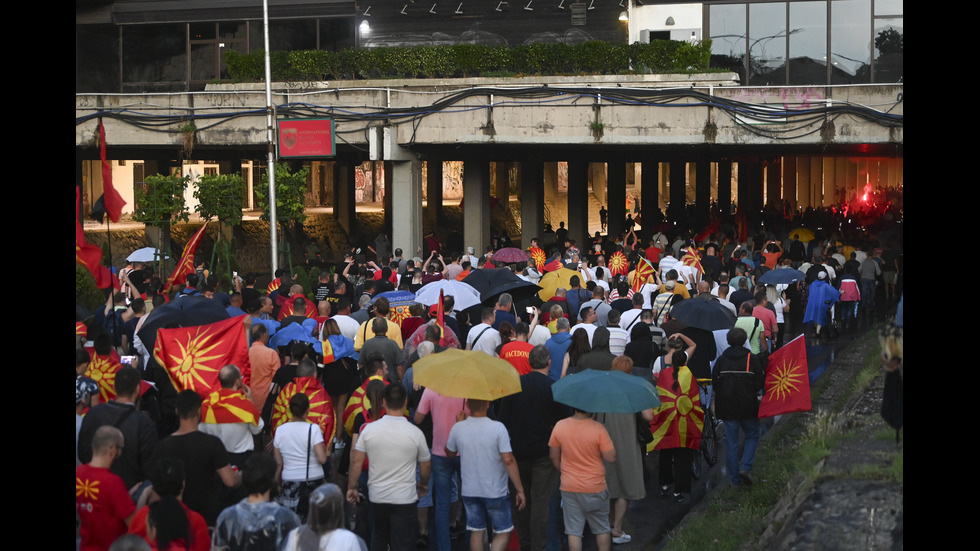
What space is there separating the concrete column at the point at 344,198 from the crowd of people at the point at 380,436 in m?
31.2

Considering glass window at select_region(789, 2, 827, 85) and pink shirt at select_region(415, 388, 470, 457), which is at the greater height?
glass window at select_region(789, 2, 827, 85)

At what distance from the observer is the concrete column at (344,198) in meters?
45.9

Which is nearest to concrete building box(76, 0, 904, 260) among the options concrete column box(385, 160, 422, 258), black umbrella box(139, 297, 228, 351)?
concrete column box(385, 160, 422, 258)

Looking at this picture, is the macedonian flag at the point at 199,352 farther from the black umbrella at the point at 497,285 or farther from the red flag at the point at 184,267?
the red flag at the point at 184,267

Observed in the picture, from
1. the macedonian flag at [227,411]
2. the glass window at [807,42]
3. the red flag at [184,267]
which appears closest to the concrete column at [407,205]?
the red flag at [184,267]

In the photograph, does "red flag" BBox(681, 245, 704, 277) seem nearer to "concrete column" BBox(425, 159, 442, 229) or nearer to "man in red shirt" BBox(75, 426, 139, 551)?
"man in red shirt" BBox(75, 426, 139, 551)

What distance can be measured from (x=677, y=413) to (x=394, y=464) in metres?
3.79

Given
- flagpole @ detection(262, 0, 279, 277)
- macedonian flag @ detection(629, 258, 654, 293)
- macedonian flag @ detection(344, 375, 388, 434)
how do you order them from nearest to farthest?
macedonian flag @ detection(344, 375, 388, 434)
macedonian flag @ detection(629, 258, 654, 293)
flagpole @ detection(262, 0, 279, 277)

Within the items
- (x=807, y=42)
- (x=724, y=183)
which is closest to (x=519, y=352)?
(x=807, y=42)

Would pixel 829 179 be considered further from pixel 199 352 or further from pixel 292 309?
pixel 199 352

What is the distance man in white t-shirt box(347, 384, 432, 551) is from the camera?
8.45 metres

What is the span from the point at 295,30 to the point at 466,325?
26.3 meters

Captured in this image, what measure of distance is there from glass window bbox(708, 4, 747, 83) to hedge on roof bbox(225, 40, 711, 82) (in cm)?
376
